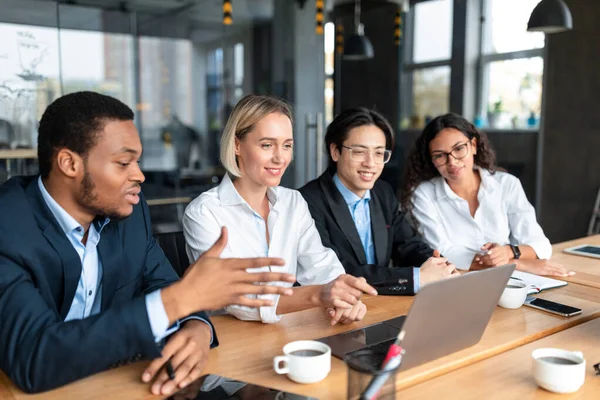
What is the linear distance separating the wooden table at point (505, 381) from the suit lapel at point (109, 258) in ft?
2.82

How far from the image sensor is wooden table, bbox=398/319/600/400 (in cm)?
117

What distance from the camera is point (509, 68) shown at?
6406mm

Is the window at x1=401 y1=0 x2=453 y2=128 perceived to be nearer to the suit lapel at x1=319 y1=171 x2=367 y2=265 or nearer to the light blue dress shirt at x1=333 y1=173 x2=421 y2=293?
the light blue dress shirt at x1=333 y1=173 x2=421 y2=293

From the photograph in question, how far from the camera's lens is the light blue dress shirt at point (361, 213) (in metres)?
2.45

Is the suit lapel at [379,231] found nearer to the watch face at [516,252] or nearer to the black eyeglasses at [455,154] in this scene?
the black eyeglasses at [455,154]

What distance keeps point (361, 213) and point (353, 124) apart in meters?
0.41

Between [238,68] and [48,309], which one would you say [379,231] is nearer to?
[48,309]

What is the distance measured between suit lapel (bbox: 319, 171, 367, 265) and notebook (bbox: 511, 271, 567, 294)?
63 centimetres

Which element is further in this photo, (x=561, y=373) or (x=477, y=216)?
(x=477, y=216)

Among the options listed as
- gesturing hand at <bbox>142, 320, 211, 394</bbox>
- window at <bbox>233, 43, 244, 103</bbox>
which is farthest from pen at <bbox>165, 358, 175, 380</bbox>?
window at <bbox>233, 43, 244, 103</bbox>

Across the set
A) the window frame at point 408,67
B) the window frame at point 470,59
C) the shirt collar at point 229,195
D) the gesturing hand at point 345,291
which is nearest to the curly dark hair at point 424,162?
the shirt collar at point 229,195

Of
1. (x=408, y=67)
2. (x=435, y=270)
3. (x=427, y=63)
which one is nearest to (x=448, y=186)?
(x=435, y=270)

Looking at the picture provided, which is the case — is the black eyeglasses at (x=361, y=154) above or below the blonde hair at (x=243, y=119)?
below

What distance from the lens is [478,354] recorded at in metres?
1.37
